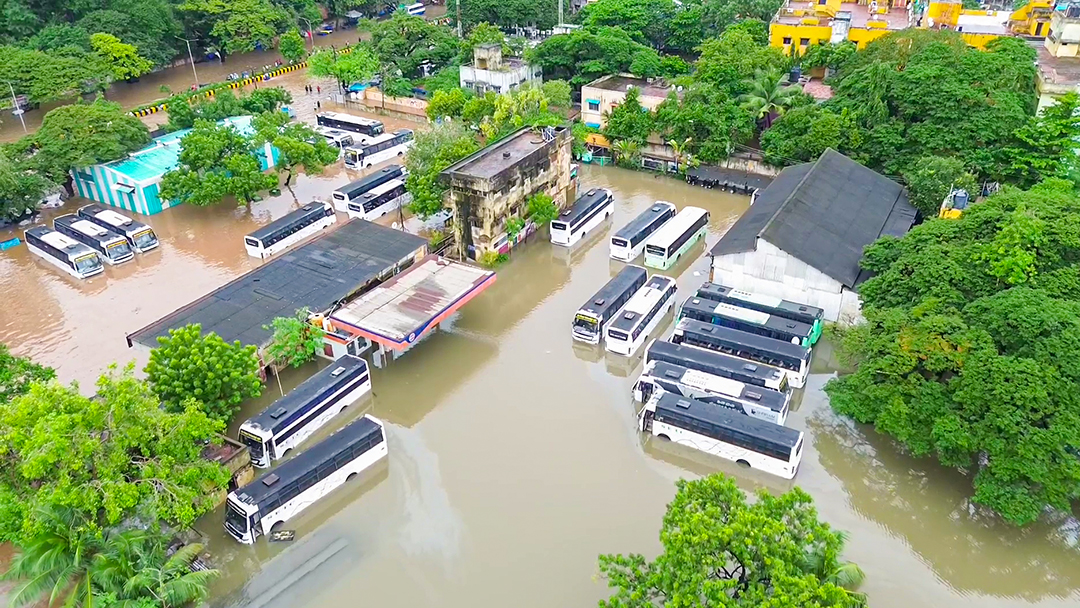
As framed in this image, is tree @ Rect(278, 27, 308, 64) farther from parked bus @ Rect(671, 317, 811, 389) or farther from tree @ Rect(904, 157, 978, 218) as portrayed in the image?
tree @ Rect(904, 157, 978, 218)

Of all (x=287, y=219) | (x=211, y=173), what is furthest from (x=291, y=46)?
(x=287, y=219)

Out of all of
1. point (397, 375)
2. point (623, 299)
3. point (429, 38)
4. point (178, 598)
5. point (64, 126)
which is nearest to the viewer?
point (178, 598)

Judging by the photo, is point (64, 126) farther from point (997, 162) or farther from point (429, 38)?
point (997, 162)

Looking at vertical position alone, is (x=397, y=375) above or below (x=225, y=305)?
below

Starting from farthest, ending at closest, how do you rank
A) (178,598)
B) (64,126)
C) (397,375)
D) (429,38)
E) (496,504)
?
1. (429,38)
2. (64,126)
3. (397,375)
4. (496,504)
5. (178,598)

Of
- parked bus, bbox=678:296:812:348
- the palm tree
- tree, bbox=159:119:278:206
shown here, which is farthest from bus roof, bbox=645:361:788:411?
tree, bbox=159:119:278:206

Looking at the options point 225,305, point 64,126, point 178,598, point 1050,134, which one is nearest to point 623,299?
point 225,305
